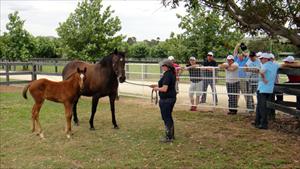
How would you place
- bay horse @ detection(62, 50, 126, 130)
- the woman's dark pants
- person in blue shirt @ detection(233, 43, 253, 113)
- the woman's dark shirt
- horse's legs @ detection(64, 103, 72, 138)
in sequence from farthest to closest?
person in blue shirt @ detection(233, 43, 253, 113) → bay horse @ detection(62, 50, 126, 130) → horse's legs @ detection(64, 103, 72, 138) → the woman's dark pants → the woman's dark shirt

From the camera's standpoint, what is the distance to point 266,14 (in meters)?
5.76

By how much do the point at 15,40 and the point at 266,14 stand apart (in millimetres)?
25144

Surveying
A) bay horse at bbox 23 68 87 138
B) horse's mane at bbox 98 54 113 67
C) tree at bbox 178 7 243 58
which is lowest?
bay horse at bbox 23 68 87 138

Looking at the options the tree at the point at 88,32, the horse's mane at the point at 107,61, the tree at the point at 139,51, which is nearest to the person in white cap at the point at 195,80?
the horse's mane at the point at 107,61

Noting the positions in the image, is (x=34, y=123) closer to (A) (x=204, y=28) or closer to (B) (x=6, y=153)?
(B) (x=6, y=153)

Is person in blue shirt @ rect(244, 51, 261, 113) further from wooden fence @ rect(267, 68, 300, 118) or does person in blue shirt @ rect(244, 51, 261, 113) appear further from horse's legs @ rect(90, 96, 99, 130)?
horse's legs @ rect(90, 96, 99, 130)

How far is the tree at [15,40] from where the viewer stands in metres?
27.3

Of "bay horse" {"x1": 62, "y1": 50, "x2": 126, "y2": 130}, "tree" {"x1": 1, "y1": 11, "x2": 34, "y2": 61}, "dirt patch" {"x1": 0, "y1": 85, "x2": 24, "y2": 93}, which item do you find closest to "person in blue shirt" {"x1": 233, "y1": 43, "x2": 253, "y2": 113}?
"bay horse" {"x1": 62, "y1": 50, "x2": 126, "y2": 130}

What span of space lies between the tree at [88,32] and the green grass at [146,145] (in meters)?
13.6

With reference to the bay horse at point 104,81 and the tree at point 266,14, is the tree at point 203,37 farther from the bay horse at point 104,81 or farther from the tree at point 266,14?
the tree at point 266,14

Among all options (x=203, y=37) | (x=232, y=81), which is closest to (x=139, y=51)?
Result: (x=203, y=37)

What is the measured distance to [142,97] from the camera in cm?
1385

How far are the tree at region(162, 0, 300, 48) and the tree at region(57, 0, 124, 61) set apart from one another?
1762 centimetres

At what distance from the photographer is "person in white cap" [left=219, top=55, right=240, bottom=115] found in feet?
31.7
